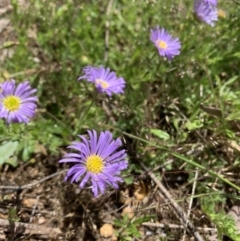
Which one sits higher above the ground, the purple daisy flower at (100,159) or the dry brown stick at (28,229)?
the purple daisy flower at (100,159)

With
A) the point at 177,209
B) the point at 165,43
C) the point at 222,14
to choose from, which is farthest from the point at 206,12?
the point at 177,209

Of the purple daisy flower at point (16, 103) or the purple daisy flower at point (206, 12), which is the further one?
the purple daisy flower at point (206, 12)

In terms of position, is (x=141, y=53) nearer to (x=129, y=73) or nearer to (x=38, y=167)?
(x=129, y=73)

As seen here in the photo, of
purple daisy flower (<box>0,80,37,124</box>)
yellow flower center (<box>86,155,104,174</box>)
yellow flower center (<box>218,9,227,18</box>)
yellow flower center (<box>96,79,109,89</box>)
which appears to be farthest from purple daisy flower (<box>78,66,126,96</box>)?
yellow flower center (<box>218,9,227,18</box>)

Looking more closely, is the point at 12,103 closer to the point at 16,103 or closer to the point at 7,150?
the point at 16,103

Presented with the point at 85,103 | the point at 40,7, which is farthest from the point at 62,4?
the point at 85,103

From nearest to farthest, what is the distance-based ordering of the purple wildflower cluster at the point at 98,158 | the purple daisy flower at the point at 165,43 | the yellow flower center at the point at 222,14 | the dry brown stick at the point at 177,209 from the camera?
the purple wildflower cluster at the point at 98,158 < the dry brown stick at the point at 177,209 < the purple daisy flower at the point at 165,43 < the yellow flower center at the point at 222,14

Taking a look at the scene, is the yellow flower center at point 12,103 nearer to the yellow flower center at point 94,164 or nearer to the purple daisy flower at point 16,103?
the purple daisy flower at point 16,103

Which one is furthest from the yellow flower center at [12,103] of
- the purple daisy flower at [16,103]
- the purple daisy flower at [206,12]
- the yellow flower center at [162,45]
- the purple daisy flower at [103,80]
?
the purple daisy flower at [206,12]
